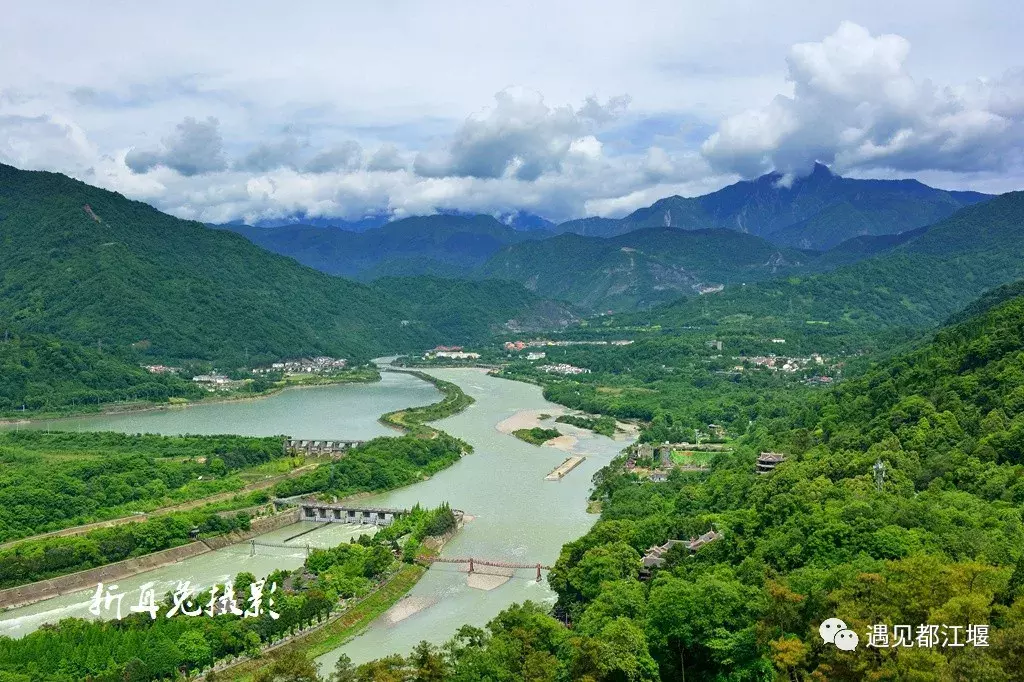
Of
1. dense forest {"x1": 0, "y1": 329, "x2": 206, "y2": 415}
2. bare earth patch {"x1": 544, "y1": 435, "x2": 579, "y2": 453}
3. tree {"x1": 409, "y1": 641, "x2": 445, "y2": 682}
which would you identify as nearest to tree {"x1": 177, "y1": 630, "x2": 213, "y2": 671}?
tree {"x1": 409, "y1": 641, "x2": 445, "y2": 682}

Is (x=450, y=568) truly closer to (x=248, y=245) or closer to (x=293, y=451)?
(x=293, y=451)

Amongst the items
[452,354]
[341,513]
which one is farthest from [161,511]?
[452,354]

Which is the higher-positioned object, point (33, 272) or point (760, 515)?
point (33, 272)

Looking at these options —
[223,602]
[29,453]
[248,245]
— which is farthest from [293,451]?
[248,245]

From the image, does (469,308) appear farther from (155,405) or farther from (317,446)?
(317,446)

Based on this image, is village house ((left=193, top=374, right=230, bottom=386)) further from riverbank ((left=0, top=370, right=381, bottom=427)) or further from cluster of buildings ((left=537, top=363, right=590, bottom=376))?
cluster of buildings ((left=537, top=363, right=590, bottom=376))

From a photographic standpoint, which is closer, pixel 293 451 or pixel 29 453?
pixel 29 453

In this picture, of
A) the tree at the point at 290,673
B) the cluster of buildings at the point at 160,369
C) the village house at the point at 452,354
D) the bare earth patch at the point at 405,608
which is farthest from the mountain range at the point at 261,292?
the tree at the point at 290,673
